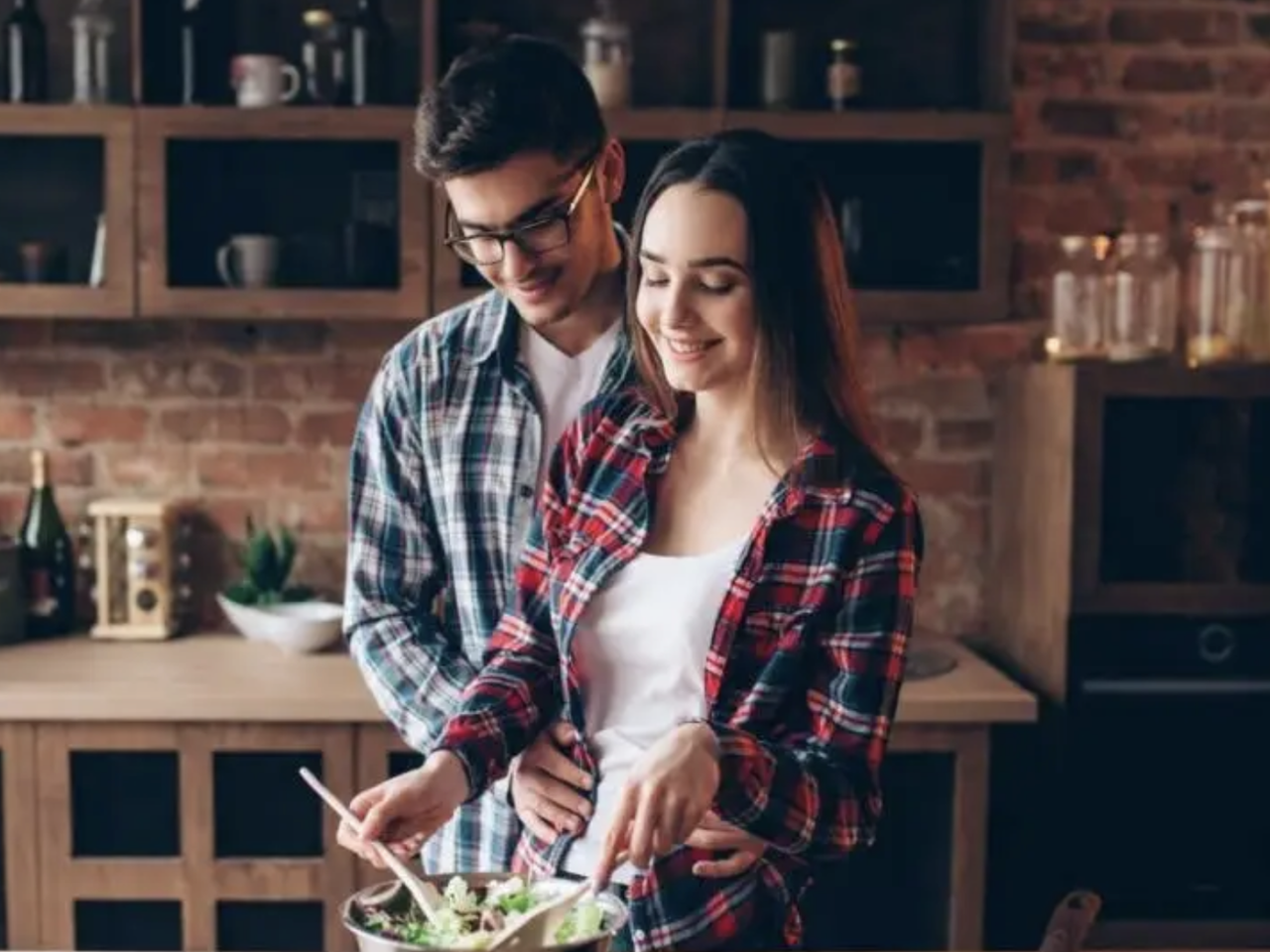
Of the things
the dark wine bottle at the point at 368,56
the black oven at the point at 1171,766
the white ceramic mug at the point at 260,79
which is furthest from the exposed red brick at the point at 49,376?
the black oven at the point at 1171,766

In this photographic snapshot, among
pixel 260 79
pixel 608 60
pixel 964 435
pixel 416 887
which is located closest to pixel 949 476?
pixel 964 435

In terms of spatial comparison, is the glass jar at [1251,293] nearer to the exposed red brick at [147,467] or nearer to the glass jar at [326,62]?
the glass jar at [326,62]

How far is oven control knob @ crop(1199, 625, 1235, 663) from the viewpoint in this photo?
2830 mm

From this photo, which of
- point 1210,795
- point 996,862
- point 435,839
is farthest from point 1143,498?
point 435,839

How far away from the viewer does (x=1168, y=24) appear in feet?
10.9

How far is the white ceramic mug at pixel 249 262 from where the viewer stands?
2.99 m

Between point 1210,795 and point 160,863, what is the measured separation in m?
1.80

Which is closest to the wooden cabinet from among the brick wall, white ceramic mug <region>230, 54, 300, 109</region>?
the brick wall

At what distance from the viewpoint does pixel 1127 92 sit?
333cm

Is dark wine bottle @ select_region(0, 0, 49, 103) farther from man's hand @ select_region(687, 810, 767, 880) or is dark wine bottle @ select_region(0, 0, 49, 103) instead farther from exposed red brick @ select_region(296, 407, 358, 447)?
man's hand @ select_region(687, 810, 767, 880)

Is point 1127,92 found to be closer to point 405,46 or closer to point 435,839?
point 405,46

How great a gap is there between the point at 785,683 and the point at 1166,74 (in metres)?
2.31

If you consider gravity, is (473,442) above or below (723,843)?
above

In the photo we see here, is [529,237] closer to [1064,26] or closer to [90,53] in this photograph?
[90,53]
